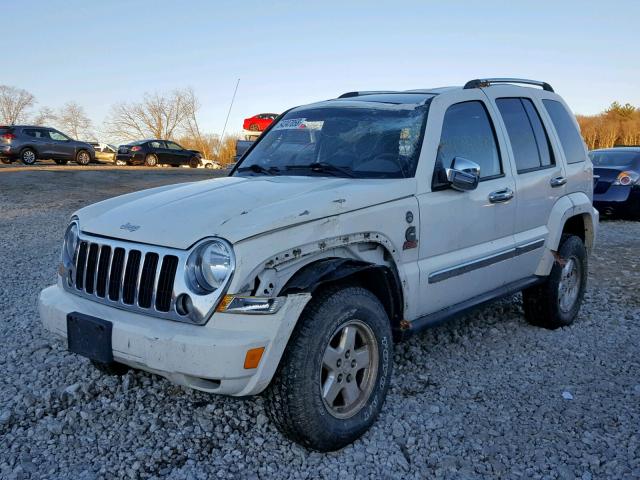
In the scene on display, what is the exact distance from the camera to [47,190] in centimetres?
1522

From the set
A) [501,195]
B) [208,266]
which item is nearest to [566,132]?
[501,195]

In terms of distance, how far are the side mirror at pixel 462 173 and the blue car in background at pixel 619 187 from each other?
928 centimetres

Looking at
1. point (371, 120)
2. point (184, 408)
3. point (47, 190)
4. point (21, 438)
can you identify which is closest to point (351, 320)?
point (184, 408)

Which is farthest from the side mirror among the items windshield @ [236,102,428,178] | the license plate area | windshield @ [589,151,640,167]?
windshield @ [589,151,640,167]

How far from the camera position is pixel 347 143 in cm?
403

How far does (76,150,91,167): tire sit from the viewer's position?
85.1ft

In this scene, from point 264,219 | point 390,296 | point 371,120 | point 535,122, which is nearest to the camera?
point 264,219

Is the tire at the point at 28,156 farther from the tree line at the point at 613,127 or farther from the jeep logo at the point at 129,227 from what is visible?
the tree line at the point at 613,127

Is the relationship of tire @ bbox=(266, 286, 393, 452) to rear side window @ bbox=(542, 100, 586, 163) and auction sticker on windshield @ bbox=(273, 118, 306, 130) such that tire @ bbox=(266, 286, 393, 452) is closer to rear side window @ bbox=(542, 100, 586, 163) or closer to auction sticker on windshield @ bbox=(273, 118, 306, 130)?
auction sticker on windshield @ bbox=(273, 118, 306, 130)

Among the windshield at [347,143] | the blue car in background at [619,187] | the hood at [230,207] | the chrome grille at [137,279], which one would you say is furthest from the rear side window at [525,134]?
the blue car in background at [619,187]

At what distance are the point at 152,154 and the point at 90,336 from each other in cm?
2935

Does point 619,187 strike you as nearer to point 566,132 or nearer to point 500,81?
point 566,132

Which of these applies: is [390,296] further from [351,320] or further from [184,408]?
[184,408]

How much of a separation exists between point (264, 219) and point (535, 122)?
301 cm
